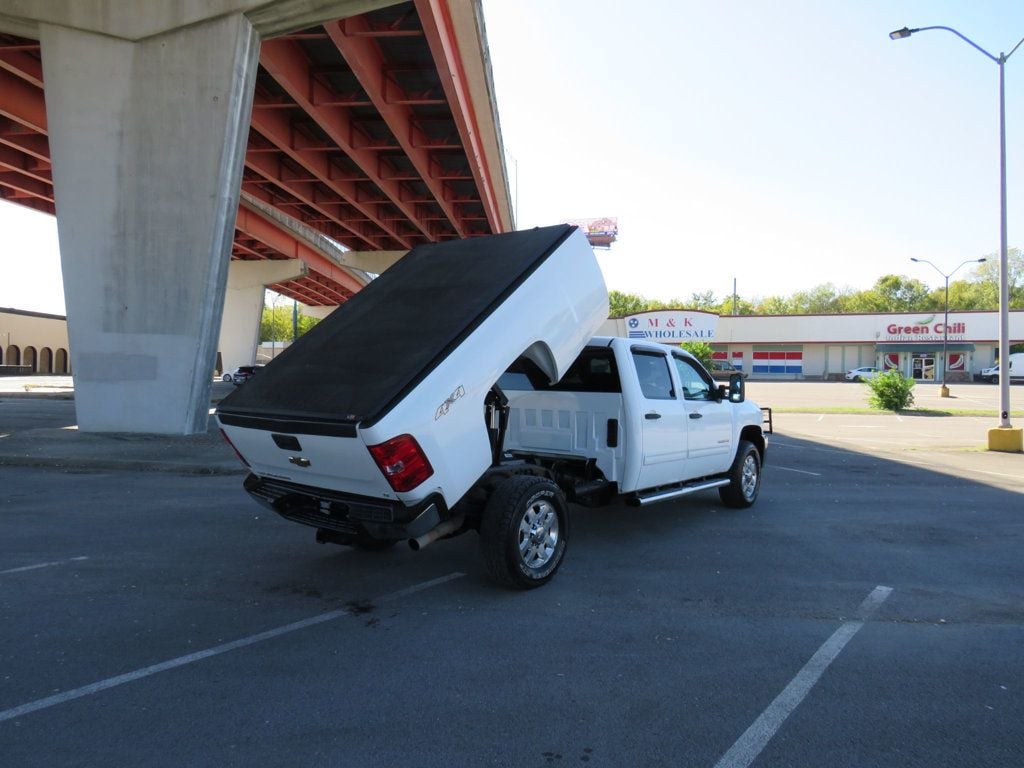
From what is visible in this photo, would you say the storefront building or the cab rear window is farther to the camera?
the storefront building

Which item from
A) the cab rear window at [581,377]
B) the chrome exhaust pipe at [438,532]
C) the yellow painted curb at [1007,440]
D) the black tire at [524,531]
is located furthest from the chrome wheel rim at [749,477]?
the yellow painted curb at [1007,440]

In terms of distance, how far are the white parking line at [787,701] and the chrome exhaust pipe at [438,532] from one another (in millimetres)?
2283

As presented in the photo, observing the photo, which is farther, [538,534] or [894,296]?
→ [894,296]

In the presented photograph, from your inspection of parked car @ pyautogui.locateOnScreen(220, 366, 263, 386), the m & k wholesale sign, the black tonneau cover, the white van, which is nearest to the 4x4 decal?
the black tonneau cover

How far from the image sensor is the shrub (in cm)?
2736

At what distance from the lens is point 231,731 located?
3.26 metres

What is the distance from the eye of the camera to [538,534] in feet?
17.4

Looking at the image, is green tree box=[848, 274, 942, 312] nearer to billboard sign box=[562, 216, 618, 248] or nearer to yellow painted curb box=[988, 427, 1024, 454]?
billboard sign box=[562, 216, 618, 248]

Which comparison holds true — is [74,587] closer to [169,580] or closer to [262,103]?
[169,580]

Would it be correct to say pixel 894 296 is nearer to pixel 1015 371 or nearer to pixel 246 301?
pixel 1015 371

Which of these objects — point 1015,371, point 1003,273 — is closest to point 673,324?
point 1015,371

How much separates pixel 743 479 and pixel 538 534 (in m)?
3.98

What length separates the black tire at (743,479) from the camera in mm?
8266

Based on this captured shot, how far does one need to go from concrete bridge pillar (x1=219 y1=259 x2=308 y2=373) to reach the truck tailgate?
135 feet
